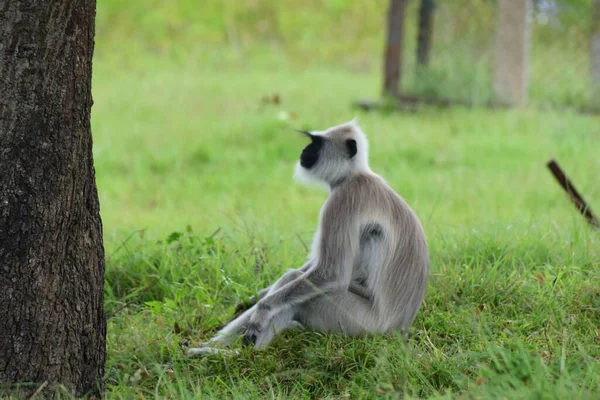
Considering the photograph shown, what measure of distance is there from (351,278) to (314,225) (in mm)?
2166

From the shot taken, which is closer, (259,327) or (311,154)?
(259,327)

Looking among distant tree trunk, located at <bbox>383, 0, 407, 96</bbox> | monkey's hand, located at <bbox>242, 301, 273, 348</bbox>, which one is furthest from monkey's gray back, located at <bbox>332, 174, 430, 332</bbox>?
distant tree trunk, located at <bbox>383, 0, 407, 96</bbox>

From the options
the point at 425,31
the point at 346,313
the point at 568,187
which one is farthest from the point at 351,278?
the point at 425,31

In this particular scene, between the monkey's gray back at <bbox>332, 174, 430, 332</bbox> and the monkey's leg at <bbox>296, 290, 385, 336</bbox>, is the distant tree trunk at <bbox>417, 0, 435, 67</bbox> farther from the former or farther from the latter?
the monkey's leg at <bbox>296, 290, 385, 336</bbox>

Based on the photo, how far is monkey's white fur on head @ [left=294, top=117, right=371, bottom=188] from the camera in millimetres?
3924

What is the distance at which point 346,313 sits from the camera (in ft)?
12.0

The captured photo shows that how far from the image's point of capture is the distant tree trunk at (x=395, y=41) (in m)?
10.3

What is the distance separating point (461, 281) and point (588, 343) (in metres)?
0.81

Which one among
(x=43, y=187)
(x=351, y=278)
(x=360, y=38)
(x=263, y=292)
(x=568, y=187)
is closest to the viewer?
(x=43, y=187)

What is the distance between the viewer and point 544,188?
7.16m

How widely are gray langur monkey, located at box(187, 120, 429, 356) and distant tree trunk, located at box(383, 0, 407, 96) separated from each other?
22.4 feet

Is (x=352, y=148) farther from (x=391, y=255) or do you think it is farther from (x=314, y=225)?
(x=314, y=225)

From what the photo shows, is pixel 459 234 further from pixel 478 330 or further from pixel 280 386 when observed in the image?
pixel 280 386

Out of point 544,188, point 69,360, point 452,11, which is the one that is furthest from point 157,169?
point 69,360
